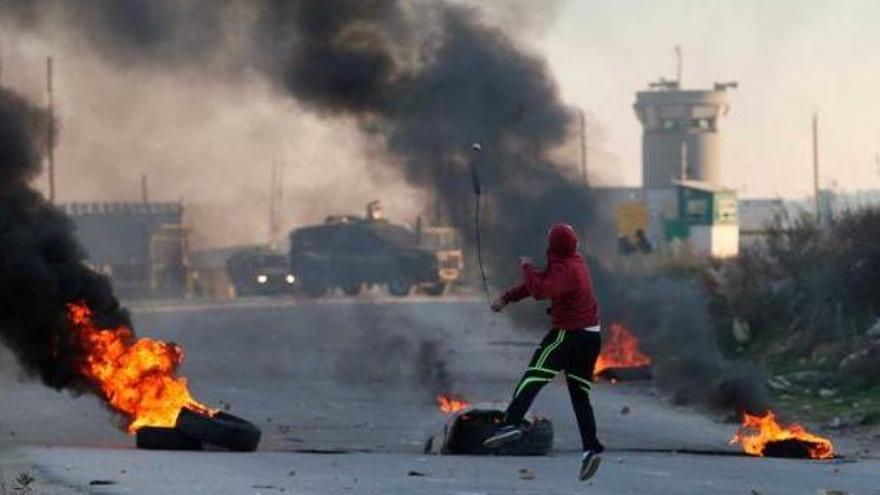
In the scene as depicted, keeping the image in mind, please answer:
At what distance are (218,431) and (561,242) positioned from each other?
3879mm

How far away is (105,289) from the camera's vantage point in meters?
17.7

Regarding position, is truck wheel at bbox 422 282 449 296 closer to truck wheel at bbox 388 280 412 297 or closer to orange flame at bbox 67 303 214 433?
truck wheel at bbox 388 280 412 297

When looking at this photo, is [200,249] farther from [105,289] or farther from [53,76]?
[105,289]

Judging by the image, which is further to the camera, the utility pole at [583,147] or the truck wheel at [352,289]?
the truck wheel at [352,289]

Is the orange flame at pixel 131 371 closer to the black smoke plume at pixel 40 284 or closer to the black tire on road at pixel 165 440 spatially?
the black smoke plume at pixel 40 284

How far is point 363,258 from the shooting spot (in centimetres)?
4141

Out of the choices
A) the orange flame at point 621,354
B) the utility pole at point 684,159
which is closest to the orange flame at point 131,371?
the orange flame at point 621,354

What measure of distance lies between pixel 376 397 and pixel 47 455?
773 cm

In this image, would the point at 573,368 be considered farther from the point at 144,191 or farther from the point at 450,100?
the point at 144,191

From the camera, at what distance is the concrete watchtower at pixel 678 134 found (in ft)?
314

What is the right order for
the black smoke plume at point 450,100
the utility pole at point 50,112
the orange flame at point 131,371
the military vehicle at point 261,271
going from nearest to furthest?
the orange flame at point 131,371, the utility pole at point 50,112, the black smoke plume at point 450,100, the military vehicle at point 261,271

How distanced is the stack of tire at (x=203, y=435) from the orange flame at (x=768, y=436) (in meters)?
4.10

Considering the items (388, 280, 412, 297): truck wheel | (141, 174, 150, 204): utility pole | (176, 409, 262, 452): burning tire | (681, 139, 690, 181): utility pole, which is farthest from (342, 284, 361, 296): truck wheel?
(681, 139, 690, 181): utility pole

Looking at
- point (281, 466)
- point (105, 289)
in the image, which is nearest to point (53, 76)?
point (105, 289)
